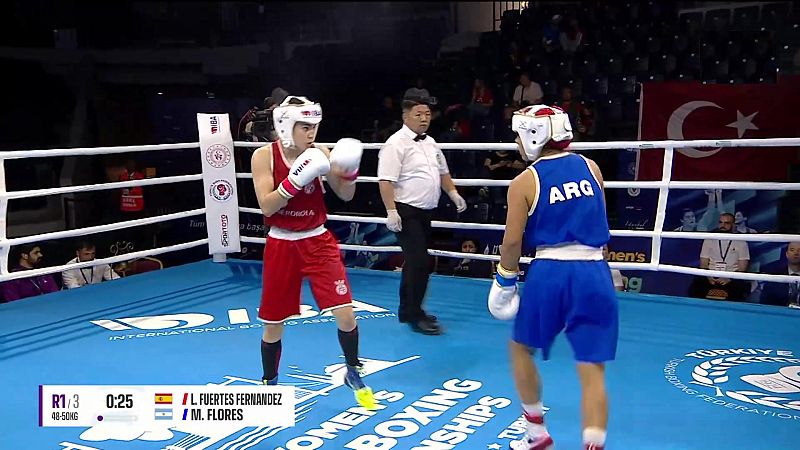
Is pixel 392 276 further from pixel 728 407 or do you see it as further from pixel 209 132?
pixel 728 407

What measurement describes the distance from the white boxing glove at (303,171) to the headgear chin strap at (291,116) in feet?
0.44

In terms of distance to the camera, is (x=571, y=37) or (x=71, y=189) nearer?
(x=71, y=189)

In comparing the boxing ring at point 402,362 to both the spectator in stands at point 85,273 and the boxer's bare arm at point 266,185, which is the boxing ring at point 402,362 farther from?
the boxer's bare arm at point 266,185

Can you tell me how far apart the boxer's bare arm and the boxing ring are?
0.87m

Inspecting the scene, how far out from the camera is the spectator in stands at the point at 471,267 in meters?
6.71

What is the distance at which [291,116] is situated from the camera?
3.04m

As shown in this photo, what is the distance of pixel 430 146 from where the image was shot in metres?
4.45

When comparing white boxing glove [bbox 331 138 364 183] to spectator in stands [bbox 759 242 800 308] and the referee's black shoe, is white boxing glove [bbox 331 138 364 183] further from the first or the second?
spectator in stands [bbox 759 242 800 308]

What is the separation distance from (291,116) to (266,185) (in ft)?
0.95

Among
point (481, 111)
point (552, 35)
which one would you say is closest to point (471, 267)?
point (481, 111)

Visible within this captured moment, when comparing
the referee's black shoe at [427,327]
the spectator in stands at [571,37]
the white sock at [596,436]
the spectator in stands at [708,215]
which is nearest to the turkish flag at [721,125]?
the spectator in stands at [708,215]

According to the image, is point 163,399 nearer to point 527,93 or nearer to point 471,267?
point 471,267

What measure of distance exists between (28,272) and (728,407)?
409 cm

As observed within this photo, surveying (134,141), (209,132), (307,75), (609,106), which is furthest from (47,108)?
(609,106)
